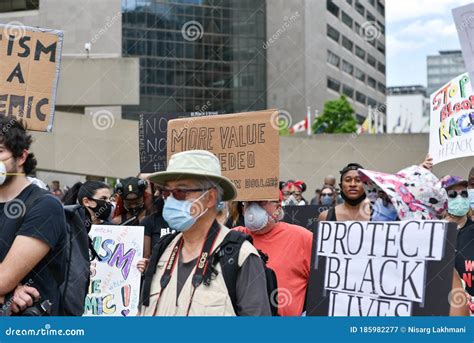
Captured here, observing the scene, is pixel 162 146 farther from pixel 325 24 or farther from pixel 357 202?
pixel 325 24

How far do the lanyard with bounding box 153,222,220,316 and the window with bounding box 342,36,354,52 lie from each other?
7758 cm

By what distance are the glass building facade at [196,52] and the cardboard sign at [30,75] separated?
57.8 meters

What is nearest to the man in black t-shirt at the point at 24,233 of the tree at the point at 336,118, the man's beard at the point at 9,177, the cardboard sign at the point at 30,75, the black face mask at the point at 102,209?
the man's beard at the point at 9,177

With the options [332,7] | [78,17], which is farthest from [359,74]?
[78,17]

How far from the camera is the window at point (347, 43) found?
80100 mm

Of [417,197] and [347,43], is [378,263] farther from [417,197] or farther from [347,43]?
[347,43]

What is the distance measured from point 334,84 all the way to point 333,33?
14.9 feet

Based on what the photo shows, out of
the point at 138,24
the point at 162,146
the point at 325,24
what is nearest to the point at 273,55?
the point at 325,24

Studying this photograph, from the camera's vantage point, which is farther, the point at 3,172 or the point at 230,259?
the point at 3,172

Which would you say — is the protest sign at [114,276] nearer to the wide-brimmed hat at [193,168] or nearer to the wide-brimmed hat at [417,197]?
the wide-brimmed hat at [193,168]

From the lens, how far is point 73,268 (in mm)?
3980

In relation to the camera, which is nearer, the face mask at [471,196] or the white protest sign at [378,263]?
the white protest sign at [378,263]

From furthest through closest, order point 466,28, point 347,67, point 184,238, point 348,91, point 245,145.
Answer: point 348,91 < point 347,67 < point 245,145 < point 466,28 < point 184,238

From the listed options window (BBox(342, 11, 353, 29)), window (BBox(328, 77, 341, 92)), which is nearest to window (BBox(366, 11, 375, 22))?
window (BBox(342, 11, 353, 29))
